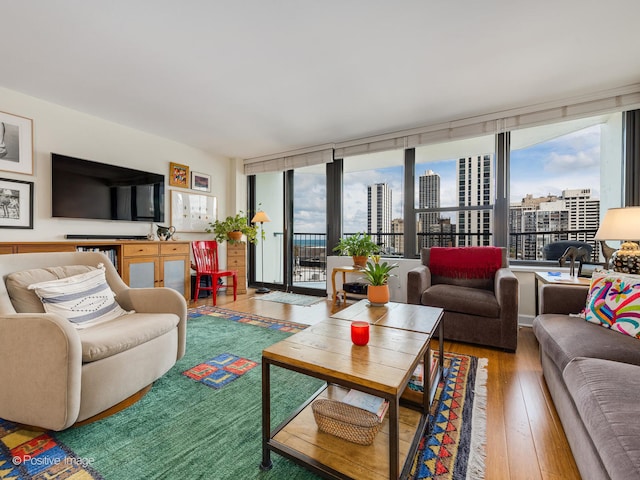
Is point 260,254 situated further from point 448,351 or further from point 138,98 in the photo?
point 448,351

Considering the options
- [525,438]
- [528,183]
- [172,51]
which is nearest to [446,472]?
[525,438]

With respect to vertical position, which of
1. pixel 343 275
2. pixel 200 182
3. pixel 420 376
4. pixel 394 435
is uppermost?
pixel 200 182

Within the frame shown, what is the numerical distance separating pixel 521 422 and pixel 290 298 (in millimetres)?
3139

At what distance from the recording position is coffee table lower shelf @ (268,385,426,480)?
104 centimetres

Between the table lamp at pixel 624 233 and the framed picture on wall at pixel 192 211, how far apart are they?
15.0ft

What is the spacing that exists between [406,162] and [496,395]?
9.44ft

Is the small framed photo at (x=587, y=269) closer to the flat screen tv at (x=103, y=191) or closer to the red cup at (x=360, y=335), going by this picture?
the red cup at (x=360, y=335)

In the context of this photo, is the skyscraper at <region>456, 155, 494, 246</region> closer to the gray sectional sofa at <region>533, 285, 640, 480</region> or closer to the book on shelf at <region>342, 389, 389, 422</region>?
the gray sectional sofa at <region>533, 285, 640, 480</region>

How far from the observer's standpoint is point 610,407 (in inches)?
34.5

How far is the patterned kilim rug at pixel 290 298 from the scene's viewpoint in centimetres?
395

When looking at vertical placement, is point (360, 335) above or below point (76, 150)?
below

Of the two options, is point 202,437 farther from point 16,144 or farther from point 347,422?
point 16,144

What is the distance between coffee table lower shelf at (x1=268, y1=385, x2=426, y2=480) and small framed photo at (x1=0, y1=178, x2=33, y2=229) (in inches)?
128

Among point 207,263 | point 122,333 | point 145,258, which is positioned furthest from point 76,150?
point 122,333
